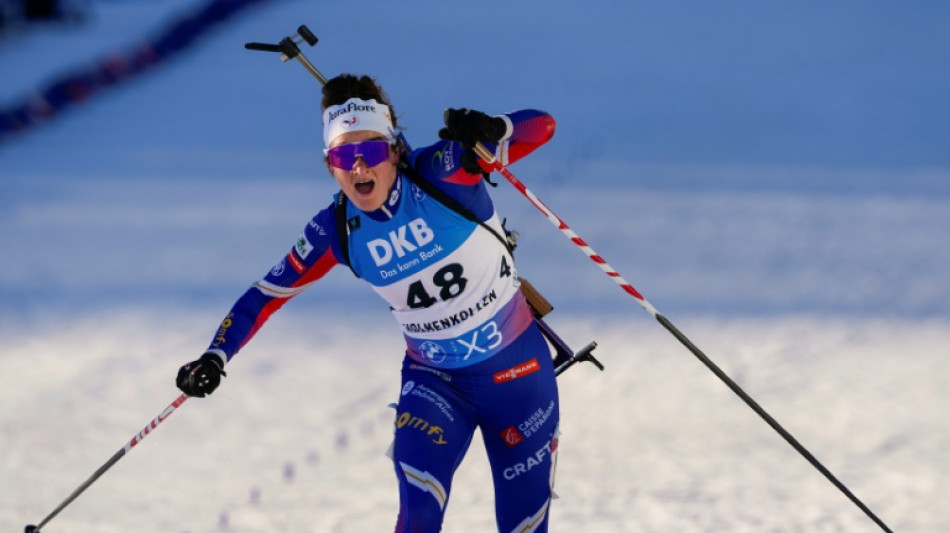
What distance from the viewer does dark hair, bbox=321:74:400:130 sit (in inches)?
138

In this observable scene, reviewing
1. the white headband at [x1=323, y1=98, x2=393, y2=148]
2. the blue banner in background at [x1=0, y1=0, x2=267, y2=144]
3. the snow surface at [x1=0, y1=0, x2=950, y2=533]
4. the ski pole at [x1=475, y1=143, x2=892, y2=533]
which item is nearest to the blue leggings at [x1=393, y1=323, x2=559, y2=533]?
the ski pole at [x1=475, y1=143, x2=892, y2=533]

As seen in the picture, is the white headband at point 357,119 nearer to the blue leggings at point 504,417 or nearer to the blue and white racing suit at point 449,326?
the blue and white racing suit at point 449,326

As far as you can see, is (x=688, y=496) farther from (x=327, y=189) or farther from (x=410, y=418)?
(x=327, y=189)

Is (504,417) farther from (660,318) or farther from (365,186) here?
(365,186)

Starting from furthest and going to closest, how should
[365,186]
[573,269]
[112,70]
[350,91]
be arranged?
[112,70] < [573,269] < [350,91] < [365,186]

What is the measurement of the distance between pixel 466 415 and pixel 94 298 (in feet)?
8.57

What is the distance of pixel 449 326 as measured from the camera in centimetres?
352

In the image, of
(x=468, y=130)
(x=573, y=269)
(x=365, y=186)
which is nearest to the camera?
(x=468, y=130)

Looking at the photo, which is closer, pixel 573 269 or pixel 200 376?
pixel 200 376

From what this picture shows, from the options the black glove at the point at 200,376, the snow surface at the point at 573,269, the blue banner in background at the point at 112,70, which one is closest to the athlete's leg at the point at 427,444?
the black glove at the point at 200,376

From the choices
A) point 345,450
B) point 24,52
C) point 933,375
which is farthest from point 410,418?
point 24,52

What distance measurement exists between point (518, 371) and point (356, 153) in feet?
2.38

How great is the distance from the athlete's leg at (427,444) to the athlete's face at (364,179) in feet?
1.67

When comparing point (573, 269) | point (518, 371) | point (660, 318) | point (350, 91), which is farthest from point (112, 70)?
point (660, 318)
